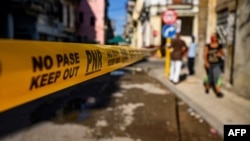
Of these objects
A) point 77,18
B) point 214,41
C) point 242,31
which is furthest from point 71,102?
point 77,18

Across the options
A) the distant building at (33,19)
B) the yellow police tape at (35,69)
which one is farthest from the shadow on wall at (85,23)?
the yellow police tape at (35,69)

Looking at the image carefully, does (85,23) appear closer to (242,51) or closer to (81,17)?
(81,17)

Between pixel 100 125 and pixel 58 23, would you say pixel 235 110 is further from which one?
pixel 58 23

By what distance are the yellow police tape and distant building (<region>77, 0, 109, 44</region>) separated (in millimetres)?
37920

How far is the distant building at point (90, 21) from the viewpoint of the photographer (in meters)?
40.9

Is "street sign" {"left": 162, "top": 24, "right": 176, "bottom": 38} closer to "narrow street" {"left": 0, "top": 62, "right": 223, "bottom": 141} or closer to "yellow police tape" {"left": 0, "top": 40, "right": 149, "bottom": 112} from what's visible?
"narrow street" {"left": 0, "top": 62, "right": 223, "bottom": 141}

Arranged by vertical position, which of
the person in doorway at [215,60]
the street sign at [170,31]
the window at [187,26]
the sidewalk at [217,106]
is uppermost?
the window at [187,26]

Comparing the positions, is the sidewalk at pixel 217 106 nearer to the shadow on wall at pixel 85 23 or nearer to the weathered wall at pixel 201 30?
the weathered wall at pixel 201 30

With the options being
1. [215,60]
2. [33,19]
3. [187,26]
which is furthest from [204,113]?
[187,26]

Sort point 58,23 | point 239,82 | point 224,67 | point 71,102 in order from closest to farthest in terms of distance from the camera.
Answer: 1. point 71,102
2. point 239,82
3. point 224,67
4. point 58,23

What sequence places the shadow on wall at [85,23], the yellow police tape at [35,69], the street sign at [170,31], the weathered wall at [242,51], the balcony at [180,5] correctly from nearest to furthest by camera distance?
the yellow police tape at [35,69] < the weathered wall at [242,51] < the street sign at [170,31] < the balcony at [180,5] < the shadow on wall at [85,23]

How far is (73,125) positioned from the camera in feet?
15.8

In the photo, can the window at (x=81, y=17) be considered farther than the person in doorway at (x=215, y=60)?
Yes

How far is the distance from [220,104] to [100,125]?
3226 mm
